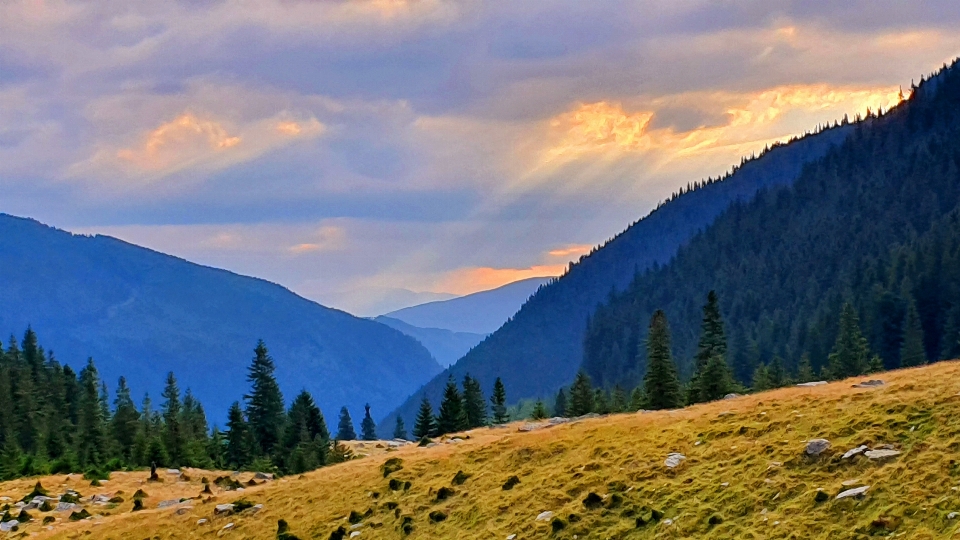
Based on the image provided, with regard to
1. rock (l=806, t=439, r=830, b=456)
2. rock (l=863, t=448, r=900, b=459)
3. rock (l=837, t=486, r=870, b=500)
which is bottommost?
rock (l=837, t=486, r=870, b=500)

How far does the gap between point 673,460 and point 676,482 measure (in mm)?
1924

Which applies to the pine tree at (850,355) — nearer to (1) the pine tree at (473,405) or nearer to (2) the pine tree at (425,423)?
(1) the pine tree at (473,405)

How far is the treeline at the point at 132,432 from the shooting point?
6619 cm

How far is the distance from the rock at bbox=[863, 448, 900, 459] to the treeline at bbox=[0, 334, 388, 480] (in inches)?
1719

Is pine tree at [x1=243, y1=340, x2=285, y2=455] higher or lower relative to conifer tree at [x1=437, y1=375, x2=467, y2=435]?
higher

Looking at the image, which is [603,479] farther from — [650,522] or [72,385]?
[72,385]

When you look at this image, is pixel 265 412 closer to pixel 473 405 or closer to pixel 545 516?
pixel 473 405

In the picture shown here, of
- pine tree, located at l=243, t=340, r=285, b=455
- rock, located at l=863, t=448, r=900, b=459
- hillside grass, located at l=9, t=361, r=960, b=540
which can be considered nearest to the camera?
hillside grass, located at l=9, t=361, r=960, b=540

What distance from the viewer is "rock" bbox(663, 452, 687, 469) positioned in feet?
90.8

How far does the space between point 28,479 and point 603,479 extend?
4231 centimetres

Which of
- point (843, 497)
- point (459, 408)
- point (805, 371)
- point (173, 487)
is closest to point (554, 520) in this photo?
point (843, 497)

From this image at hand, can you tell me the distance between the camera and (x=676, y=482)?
2616cm

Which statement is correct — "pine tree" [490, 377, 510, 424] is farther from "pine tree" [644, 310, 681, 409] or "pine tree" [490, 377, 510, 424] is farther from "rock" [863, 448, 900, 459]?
"rock" [863, 448, 900, 459]

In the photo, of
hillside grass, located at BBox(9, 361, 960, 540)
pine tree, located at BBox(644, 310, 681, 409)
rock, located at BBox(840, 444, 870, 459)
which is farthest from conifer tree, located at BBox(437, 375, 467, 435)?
rock, located at BBox(840, 444, 870, 459)
